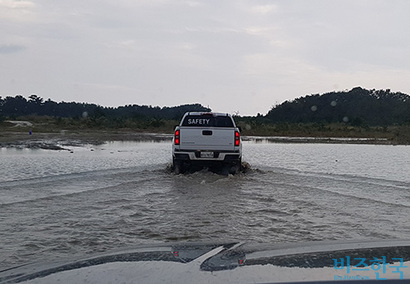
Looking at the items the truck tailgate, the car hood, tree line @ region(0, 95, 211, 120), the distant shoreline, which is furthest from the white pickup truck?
tree line @ region(0, 95, 211, 120)

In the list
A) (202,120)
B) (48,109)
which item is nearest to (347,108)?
(48,109)

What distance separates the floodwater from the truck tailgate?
2.74ft

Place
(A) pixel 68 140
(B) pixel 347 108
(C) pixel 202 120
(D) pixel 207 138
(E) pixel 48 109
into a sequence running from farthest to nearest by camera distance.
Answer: (E) pixel 48 109 → (B) pixel 347 108 → (A) pixel 68 140 → (C) pixel 202 120 → (D) pixel 207 138

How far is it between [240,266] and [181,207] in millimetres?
5834

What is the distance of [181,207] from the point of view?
28.0 feet

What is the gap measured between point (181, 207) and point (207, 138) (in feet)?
15.8

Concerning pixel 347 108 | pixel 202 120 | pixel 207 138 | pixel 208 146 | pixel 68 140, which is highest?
pixel 347 108

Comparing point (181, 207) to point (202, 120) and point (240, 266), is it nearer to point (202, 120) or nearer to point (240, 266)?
point (202, 120)

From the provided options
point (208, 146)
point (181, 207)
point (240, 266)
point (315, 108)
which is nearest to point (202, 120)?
point (208, 146)

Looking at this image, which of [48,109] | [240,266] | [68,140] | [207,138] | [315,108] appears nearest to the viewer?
[240,266]

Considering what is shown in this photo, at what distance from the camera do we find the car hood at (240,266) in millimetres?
2500

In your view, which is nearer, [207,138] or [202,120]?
[207,138]

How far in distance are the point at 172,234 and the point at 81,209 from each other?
8.14 ft

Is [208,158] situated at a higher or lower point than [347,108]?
lower
